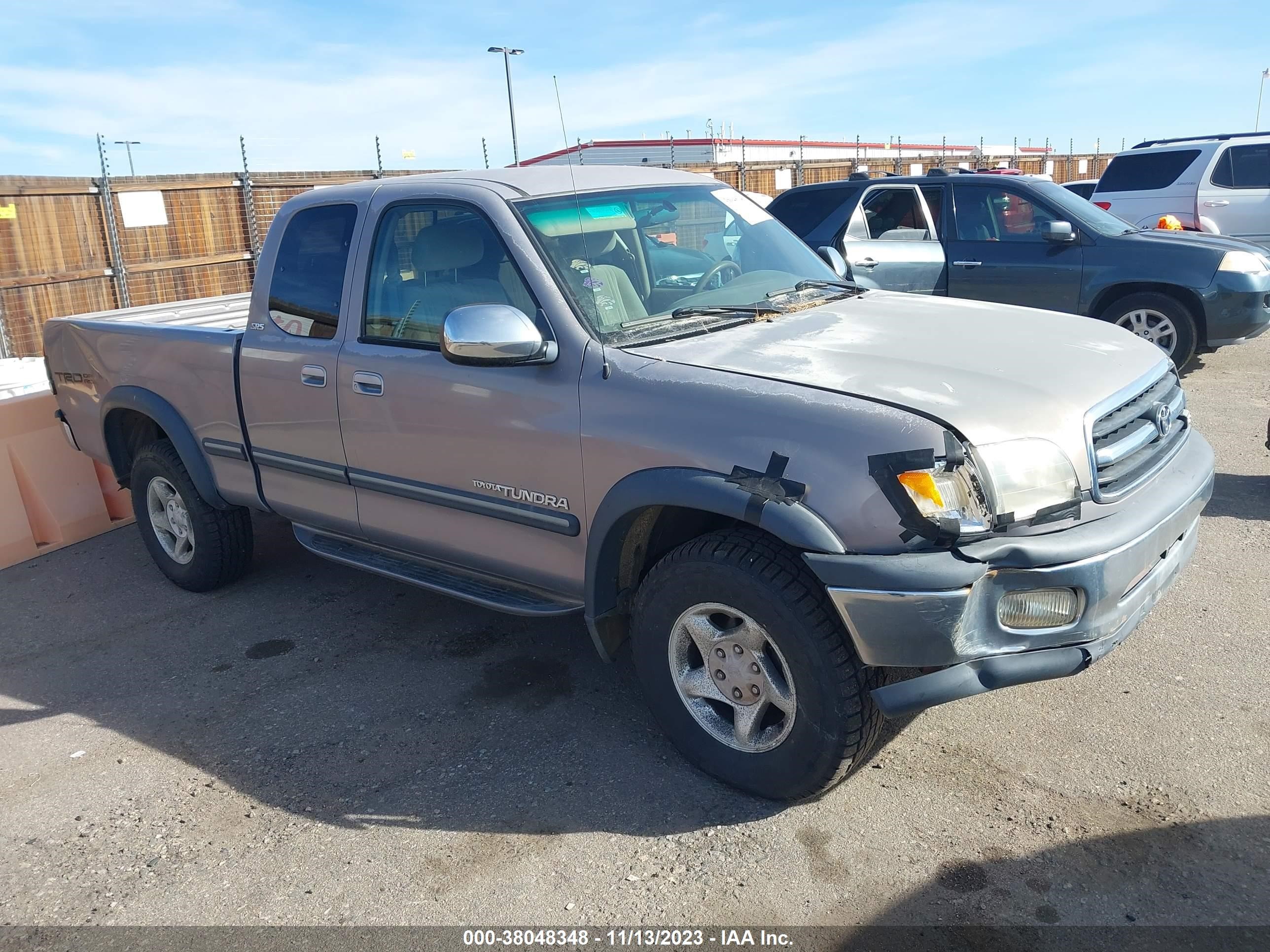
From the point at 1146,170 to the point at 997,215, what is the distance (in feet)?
16.7

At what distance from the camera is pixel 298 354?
4.41 metres

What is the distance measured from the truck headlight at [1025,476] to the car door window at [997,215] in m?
6.95

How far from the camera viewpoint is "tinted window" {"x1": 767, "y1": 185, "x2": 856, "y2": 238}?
31.3ft

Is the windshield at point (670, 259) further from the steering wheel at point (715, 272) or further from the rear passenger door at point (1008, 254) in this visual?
the rear passenger door at point (1008, 254)

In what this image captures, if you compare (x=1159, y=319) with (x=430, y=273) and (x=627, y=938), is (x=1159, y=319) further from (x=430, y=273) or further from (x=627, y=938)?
(x=627, y=938)

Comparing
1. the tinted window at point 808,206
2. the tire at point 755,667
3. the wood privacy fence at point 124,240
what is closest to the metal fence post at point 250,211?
the wood privacy fence at point 124,240

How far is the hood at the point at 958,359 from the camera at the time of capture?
2.94 m

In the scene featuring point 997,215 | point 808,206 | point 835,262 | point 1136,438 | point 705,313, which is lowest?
point 1136,438

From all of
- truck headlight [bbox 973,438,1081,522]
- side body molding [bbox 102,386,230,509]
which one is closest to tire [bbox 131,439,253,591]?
side body molding [bbox 102,386,230,509]

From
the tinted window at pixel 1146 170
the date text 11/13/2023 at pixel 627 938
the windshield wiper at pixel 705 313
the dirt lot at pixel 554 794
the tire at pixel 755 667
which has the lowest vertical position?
the date text 11/13/2023 at pixel 627 938

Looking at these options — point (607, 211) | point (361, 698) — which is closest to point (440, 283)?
point (607, 211)

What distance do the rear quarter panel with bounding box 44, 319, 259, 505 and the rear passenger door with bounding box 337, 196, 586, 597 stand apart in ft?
2.97

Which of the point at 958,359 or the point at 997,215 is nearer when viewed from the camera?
the point at 958,359

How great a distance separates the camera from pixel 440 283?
4020mm
